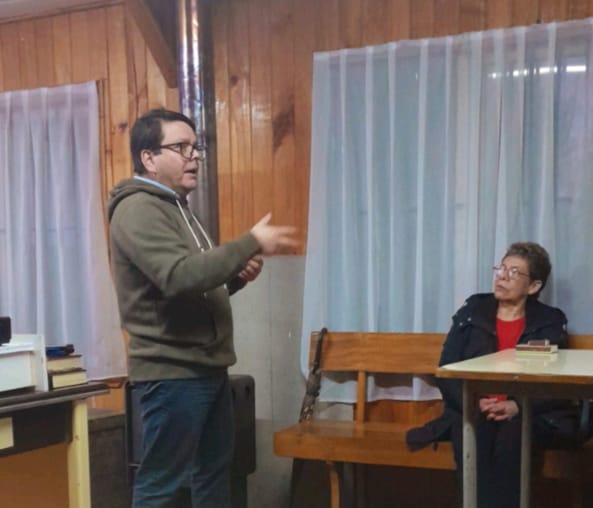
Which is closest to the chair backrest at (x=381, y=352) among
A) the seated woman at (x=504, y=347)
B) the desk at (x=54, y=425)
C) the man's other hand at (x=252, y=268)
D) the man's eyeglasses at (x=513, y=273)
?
the seated woman at (x=504, y=347)

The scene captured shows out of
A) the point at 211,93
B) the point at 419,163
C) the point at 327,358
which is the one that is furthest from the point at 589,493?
the point at 211,93

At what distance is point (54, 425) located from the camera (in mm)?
2004

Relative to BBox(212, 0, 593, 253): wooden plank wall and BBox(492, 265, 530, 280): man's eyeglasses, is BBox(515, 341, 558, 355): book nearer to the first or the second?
BBox(492, 265, 530, 280): man's eyeglasses

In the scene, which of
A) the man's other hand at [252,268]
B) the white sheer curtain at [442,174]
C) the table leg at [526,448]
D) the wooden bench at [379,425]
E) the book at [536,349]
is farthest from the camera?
the white sheer curtain at [442,174]

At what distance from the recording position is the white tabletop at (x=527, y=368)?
1745mm

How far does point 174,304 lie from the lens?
1.87 m

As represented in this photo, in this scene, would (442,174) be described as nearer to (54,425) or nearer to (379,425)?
(379,425)

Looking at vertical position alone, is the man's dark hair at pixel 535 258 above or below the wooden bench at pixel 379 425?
above

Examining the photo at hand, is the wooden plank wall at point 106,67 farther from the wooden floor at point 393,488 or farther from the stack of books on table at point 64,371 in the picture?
the stack of books on table at point 64,371

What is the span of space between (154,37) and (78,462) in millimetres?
1780

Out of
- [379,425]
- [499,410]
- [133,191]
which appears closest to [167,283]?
[133,191]

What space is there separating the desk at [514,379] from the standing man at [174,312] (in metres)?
0.53

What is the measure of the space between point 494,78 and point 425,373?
1063mm

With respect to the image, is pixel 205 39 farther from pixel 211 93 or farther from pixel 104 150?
pixel 104 150
